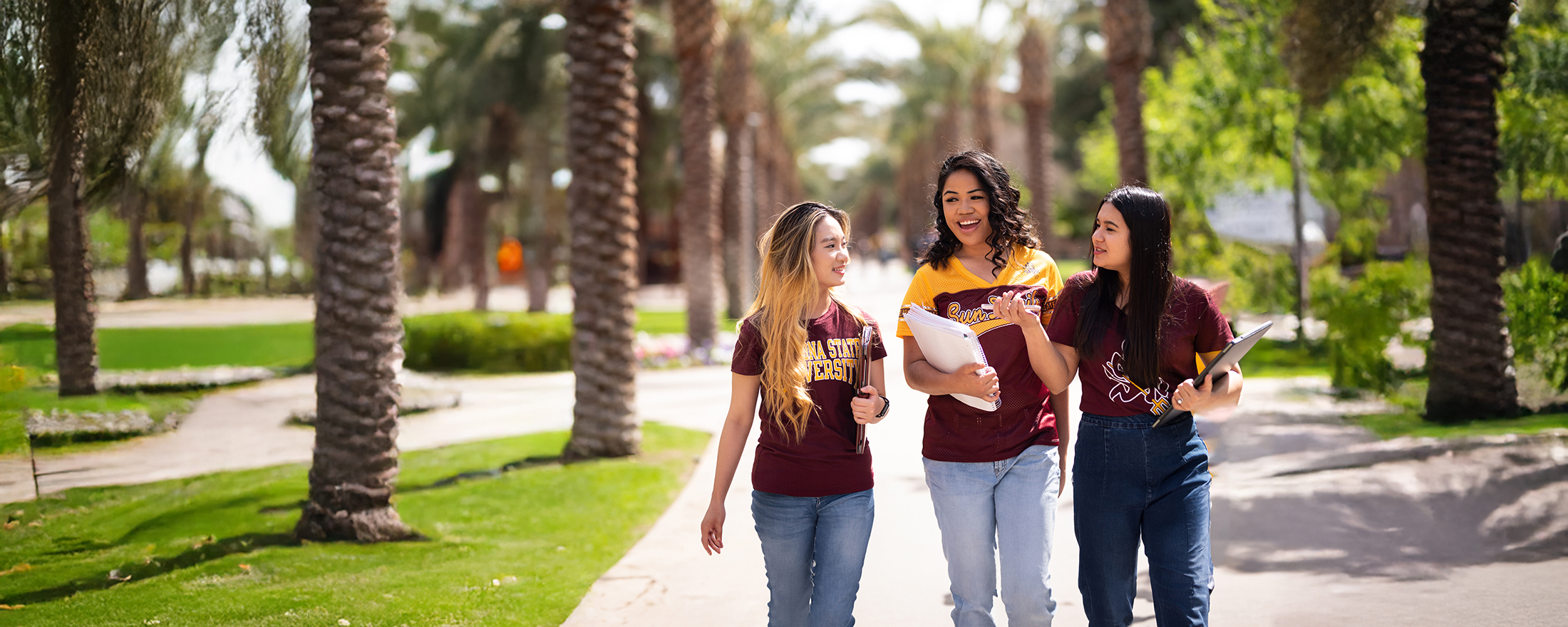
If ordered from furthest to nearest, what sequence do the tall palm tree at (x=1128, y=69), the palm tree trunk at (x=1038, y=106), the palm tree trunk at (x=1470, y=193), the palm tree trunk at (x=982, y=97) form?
the palm tree trunk at (x=982, y=97)
the palm tree trunk at (x=1038, y=106)
the tall palm tree at (x=1128, y=69)
the palm tree trunk at (x=1470, y=193)

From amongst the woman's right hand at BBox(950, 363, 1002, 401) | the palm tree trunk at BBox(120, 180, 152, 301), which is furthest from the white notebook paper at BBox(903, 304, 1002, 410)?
the palm tree trunk at BBox(120, 180, 152, 301)

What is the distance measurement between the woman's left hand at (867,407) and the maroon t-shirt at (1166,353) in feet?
2.19

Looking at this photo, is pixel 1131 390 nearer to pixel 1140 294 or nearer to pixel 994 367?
pixel 1140 294

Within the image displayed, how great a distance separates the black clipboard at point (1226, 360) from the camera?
3.12 metres

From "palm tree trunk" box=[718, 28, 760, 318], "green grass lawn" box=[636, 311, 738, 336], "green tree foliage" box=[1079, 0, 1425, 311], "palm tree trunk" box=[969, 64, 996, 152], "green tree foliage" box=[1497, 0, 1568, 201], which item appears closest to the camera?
"green tree foliage" box=[1497, 0, 1568, 201]

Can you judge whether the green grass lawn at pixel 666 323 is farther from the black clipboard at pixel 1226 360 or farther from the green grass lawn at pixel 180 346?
the black clipboard at pixel 1226 360

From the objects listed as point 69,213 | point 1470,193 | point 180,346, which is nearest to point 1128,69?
point 1470,193

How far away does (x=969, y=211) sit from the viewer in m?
3.60

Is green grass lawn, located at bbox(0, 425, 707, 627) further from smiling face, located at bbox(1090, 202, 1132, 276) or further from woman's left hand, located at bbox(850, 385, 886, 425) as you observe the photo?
smiling face, located at bbox(1090, 202, 1132, 276)

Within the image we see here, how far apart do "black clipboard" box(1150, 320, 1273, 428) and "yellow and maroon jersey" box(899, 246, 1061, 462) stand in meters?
0.39

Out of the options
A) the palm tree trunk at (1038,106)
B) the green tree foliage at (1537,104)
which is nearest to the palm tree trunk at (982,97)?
the palm tree trunk at (1038,106)

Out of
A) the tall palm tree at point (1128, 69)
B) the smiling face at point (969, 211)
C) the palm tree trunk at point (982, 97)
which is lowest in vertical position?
the smiling face at point (969, 211)

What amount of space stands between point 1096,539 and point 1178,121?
18088 mm

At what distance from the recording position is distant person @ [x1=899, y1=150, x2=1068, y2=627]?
3408 millimetres
